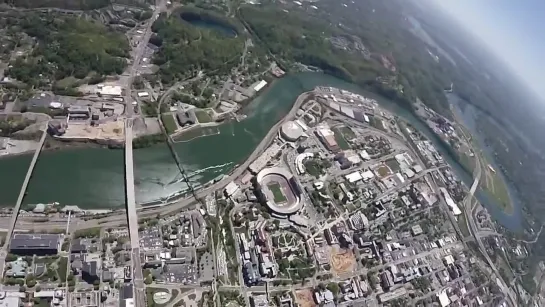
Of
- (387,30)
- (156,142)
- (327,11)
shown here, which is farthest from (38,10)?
(387,30)

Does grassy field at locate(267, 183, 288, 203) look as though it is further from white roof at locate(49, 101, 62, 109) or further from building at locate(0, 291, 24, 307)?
building at locate(0, 291, 24, 307)

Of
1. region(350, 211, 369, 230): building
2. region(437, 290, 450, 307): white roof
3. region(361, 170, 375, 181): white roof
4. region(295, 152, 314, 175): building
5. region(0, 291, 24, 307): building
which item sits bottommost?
region(0, 291, 24, 307): building

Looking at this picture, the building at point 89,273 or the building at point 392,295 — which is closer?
the building at point 89,273

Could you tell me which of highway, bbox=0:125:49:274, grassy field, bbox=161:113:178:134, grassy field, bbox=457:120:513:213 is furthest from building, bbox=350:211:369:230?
highway, bbox=0:125:49:274

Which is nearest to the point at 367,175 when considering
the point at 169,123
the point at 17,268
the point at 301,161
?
the point at 301,161

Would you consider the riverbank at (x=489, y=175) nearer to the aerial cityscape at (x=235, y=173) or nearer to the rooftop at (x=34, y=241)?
the aerial cityscape at (x=235, y=173)

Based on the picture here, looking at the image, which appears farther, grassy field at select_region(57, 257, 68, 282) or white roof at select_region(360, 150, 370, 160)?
white roof at select_region(360, 150, 370, 160)

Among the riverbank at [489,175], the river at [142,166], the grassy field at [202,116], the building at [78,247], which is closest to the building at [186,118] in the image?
the grassy field at [202,116]

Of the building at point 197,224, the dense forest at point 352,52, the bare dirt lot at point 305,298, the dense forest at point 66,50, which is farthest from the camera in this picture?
the dense forest at point 352,52
